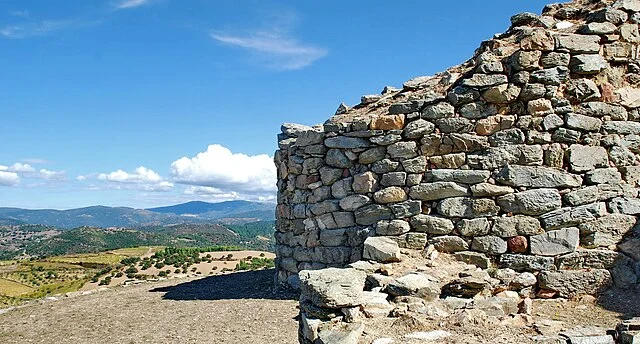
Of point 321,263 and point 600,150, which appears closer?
point 600,150

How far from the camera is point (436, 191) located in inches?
325

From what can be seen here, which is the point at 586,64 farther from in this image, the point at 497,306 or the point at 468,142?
the point at 497,306

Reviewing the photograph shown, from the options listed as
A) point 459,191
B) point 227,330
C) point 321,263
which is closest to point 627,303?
point 459,191

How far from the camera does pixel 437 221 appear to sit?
8.19 meters

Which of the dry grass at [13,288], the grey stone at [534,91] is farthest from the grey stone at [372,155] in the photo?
the dry grass at [13,288]

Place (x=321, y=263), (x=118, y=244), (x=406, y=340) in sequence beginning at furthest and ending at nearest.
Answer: (x=118, y=244) < (x=321, y=263) < (x=406, y=340)

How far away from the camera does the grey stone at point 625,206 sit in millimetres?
7707

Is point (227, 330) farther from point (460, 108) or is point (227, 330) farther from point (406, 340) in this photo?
point (460, 108)

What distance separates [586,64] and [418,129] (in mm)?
2698

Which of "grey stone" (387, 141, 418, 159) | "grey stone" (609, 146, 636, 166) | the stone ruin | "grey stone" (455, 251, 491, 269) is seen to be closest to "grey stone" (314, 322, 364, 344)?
the stone ruin

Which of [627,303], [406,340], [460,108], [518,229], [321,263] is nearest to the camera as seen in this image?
[406,340]

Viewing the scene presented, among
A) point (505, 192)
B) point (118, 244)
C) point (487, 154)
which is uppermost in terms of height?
point (487, 154)

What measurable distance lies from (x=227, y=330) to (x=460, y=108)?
5.13 metres

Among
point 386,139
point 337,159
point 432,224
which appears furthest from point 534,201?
point 337,159
